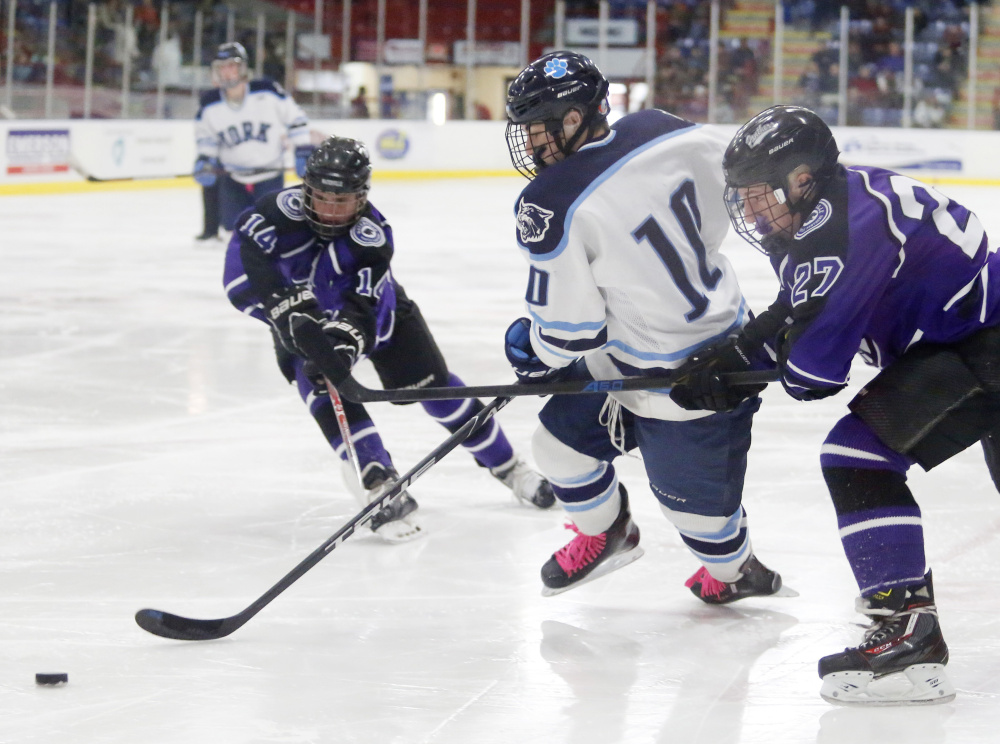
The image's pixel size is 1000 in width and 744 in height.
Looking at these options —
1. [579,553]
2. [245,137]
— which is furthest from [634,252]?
[245,137]

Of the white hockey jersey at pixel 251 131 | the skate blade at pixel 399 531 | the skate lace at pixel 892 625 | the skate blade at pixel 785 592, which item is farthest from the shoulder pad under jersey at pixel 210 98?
the skate lace at pixel 892 625

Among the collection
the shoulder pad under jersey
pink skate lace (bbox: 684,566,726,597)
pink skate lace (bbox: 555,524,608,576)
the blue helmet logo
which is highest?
the shoulder pad under jersey

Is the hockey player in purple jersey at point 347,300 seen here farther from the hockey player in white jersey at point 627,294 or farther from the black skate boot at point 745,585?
the black skate boot at point 745,585

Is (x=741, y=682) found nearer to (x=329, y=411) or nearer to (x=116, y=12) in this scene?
(x=329, y=411)

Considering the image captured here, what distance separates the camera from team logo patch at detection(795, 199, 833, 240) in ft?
6.00

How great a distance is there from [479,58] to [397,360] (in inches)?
460

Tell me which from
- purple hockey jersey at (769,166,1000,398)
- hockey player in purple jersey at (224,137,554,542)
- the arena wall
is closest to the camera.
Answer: purple hockey jersey at (769,166,1000,398)

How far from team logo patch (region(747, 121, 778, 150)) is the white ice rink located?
817 millimetres

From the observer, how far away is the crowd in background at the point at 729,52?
11.9m

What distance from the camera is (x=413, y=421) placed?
12.8ft

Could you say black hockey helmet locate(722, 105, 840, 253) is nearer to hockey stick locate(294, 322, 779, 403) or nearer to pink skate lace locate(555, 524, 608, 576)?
hockey stick locate(294, 322, 779, 403)

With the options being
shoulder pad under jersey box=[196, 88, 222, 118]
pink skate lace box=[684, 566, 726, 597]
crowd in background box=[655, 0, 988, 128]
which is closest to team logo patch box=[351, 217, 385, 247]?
pink skate lace box=[684, 566, 726, 597]

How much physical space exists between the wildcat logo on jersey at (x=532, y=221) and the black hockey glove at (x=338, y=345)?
0.67 m

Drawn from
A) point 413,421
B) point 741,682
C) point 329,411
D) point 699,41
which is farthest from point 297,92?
point 741,682
